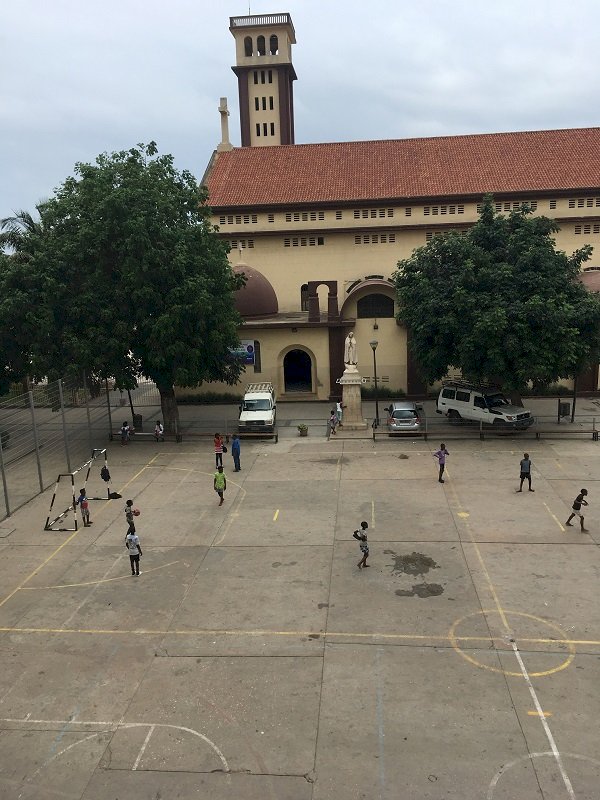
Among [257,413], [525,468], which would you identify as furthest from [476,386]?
[525,468]

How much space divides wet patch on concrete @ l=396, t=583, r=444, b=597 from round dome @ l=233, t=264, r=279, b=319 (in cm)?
2608

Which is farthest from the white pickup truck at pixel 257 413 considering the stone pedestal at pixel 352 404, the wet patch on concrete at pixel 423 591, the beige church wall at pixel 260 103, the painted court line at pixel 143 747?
the beige church wall at pixel 260 103

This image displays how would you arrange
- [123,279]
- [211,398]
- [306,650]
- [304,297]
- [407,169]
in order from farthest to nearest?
[407,169]
[304,297]
[211,398]
[123,279]
[306,650]

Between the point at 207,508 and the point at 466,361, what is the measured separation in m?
14.0

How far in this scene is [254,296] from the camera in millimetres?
38500

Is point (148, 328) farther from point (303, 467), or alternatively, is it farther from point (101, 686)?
point (101, 686)

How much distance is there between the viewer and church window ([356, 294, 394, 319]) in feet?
124

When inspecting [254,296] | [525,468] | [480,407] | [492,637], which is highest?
[254,296]

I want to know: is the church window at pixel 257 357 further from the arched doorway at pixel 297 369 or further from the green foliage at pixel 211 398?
the arched doorway at pixel 297 369

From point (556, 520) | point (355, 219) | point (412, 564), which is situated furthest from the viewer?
point (355, 219)

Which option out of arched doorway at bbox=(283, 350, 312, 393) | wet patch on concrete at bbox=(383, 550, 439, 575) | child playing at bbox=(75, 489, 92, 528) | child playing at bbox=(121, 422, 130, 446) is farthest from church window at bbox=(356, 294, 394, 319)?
wet patch on concrete at bbox=(383, 550, 439, 575)

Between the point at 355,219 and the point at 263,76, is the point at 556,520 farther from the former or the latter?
the point at 263,76

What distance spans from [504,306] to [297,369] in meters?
17.4

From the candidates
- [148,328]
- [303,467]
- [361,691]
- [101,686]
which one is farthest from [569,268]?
[101,686]
